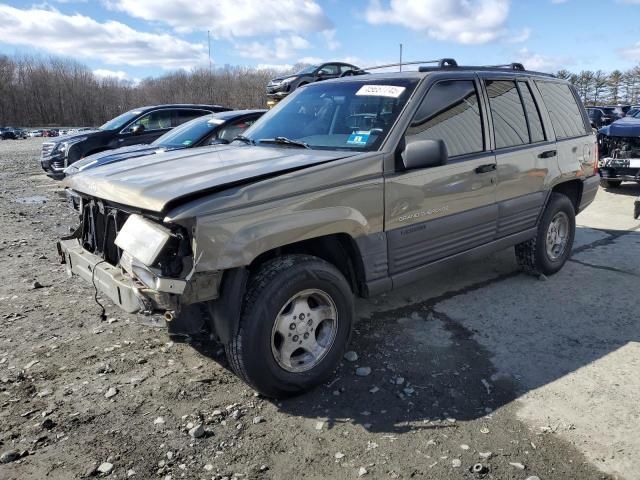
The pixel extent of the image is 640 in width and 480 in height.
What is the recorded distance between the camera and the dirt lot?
255cm

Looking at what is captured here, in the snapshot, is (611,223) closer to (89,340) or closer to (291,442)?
(291,442)

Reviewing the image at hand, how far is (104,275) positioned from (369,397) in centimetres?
180

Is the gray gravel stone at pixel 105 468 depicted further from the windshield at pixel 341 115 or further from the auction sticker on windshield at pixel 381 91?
the auction sticker on windshield at pixel 381 91

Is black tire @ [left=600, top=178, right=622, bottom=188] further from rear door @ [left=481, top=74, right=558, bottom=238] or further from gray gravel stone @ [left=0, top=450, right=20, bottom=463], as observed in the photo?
gray gravel stone @ [left=0, top=450, right=20, bottom=463]

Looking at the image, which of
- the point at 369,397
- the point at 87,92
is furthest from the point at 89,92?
the point at 369,397

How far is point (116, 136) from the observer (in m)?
10.9

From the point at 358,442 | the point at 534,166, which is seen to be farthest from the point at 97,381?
the point at 534,166

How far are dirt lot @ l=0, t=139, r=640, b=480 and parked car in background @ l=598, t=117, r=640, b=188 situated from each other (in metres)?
5.80

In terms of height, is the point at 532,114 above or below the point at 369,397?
above

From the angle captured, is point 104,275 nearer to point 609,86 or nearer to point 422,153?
point 422,153

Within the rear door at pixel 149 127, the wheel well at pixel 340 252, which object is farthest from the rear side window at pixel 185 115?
the wheel well at pixel 340 252

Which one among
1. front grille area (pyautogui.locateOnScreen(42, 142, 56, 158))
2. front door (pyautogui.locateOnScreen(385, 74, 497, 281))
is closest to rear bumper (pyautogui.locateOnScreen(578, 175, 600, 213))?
front door (pyautogui.locateOnScreen(385, 74, 497, 281))

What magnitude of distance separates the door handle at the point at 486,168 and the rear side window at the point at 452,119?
5.6 inches

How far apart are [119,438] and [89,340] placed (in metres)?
1.35
